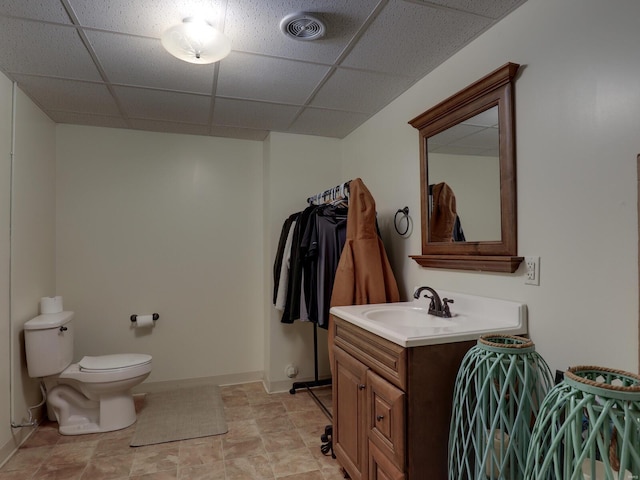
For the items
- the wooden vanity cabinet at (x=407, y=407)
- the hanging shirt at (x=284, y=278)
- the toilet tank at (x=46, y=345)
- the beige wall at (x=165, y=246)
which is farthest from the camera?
the beige wall at (x=165, y=246)

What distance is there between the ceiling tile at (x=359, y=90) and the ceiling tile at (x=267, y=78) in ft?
0.34

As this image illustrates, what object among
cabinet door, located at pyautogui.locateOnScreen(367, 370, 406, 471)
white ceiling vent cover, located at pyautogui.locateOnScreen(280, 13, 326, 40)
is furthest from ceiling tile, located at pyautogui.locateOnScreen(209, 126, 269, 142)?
cabinet door, located at pyautogui.locateOnScreen(367, 370, 406, 471)

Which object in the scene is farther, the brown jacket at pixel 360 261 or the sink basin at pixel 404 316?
the brown jacket at pixel 360 261

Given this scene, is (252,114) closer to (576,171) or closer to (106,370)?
(106,370)

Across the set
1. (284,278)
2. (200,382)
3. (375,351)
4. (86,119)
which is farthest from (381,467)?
(86,119)

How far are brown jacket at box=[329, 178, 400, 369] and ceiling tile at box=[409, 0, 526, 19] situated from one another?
3.51 ft

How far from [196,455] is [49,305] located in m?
1.55

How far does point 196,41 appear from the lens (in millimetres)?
1711

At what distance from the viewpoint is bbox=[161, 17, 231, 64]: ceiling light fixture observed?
1.68 meters

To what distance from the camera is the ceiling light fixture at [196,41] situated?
1678mm

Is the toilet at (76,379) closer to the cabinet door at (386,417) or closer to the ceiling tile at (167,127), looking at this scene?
the ceiling tile at (167,127)

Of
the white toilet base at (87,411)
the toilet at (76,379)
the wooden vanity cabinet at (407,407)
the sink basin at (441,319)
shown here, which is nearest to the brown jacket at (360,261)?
the sink basin at (441,319)

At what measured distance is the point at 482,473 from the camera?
1.25 metres

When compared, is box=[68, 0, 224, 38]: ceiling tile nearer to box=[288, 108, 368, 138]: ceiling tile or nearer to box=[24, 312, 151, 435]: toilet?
box=[288, 108, 368, 138]: ceiling tile
